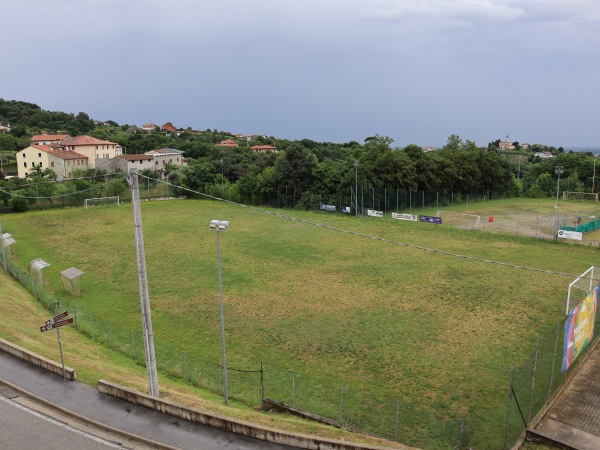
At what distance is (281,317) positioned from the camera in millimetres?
21828

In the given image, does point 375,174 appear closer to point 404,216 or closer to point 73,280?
point 404,216

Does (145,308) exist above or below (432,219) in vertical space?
above

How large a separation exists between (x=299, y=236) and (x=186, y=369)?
78.5 ft

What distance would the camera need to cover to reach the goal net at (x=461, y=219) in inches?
1781

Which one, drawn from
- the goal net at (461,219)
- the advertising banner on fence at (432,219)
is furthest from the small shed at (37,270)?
the goal net at (461,219)

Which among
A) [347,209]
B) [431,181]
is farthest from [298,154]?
[431,181]

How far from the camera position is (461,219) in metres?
49.7

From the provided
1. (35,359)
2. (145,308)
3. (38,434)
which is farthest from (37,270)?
(38,434)

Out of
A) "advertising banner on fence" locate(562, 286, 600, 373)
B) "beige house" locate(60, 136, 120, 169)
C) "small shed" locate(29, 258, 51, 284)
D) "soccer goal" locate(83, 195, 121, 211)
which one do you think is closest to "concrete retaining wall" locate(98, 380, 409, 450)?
"advertising banner on fence" locate(562, 286, 600, 373)

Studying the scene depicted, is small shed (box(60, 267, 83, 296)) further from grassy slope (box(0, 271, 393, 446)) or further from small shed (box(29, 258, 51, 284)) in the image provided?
grassy slope (box(0, 271, 393, 446))

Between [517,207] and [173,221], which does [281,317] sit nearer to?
[173,221]

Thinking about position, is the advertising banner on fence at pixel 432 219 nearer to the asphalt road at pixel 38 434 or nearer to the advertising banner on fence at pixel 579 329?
the advertising banner on fence at pixel 579 329

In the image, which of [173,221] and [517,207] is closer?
[173,221]

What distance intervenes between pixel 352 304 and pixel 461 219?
97.8 ft
